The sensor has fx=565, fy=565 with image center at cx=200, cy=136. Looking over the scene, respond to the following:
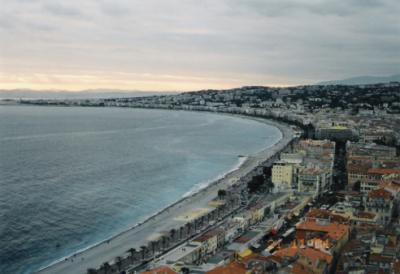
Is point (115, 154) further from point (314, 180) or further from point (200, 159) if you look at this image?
point (314, 180)

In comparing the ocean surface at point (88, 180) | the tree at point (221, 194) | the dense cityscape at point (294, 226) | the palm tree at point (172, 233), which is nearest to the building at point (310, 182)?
the dense cityscape at point (294, 226)

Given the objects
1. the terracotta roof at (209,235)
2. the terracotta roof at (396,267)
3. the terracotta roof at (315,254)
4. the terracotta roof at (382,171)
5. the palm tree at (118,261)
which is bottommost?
the palm tree at (118,261)

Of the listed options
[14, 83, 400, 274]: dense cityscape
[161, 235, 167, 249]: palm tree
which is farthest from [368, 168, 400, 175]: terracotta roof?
[161, 235, 167, 249]: palm tree

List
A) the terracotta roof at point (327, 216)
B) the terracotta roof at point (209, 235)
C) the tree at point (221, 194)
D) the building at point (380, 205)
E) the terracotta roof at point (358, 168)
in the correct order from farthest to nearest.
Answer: the terracotta roof at point (358, 168) < the tree at point (221, 194) < the building at point (380, 205) < the terracotta roof at point (327, 216) < the terracotta roof at point (209, 235)

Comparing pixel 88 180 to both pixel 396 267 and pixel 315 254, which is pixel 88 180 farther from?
pixel 396 267

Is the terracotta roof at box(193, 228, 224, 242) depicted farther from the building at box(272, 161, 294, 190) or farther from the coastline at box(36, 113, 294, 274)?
the building at box(272, 161, 294, 190)

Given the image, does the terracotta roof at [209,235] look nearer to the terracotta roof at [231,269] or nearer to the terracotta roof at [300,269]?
the terracotta roof at [231,269]
